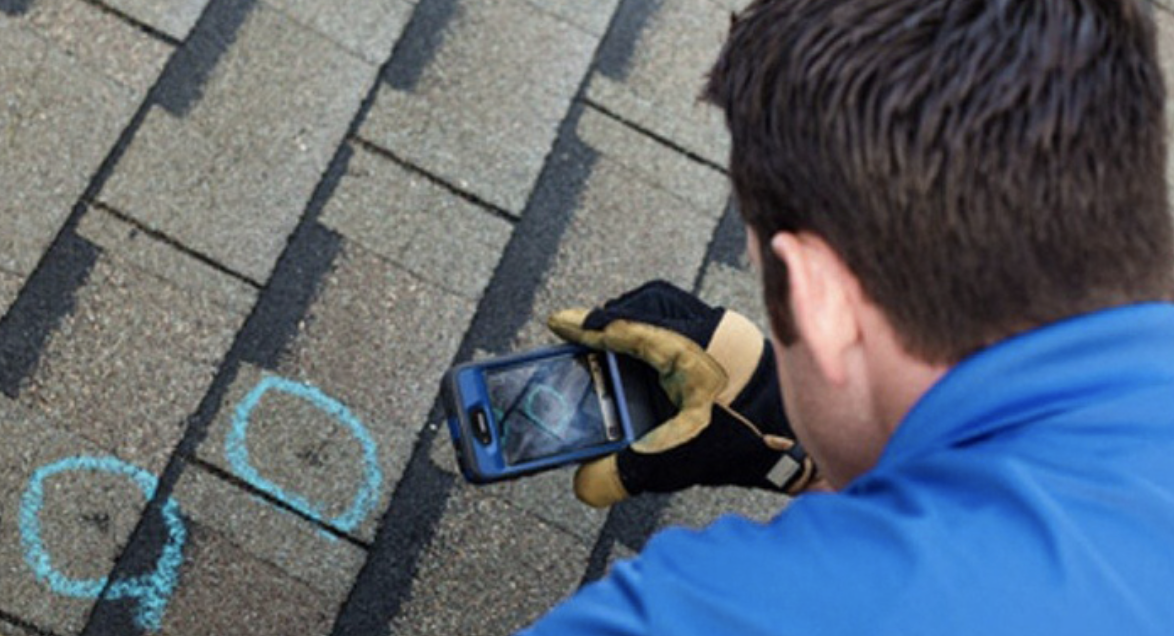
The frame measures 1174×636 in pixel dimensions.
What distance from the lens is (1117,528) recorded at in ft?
4.11

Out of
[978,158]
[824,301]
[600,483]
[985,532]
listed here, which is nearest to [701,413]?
[600,483]

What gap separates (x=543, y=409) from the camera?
2484mm

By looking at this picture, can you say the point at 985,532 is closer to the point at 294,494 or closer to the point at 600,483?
the point at 600,483

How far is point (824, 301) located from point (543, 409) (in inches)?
40.1

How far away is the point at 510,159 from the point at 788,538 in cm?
184

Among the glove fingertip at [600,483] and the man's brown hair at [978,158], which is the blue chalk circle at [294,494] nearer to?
the glove fingertip at [600,483]

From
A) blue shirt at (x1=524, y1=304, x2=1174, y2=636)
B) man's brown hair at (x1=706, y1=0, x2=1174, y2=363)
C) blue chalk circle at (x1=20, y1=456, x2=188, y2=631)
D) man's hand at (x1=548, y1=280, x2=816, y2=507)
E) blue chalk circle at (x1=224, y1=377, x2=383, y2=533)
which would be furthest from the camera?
blue chalk circle at (x1=224, y1=377, x2=383, y2=533)

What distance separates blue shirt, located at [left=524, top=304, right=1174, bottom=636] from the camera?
3.98 ft

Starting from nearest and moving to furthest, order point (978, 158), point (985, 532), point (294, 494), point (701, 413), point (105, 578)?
1. point (985, 532)
2. point (978, 158)
3. point (701, 413)
4. point (105, 578)
5. point (294, 494)

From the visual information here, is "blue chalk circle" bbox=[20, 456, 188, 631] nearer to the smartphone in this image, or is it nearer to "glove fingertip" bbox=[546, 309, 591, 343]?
the smartphone

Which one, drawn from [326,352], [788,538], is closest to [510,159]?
[326,352]

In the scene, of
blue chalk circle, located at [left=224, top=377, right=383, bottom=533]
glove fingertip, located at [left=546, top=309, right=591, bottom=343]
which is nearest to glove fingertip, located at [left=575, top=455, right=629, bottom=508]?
glove fingertip, located at [left=546, top=309, right=591, bottom=343]

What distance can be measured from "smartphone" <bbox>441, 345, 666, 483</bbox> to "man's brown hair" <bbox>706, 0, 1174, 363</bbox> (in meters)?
0.96

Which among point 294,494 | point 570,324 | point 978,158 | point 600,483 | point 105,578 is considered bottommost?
point 105,578
